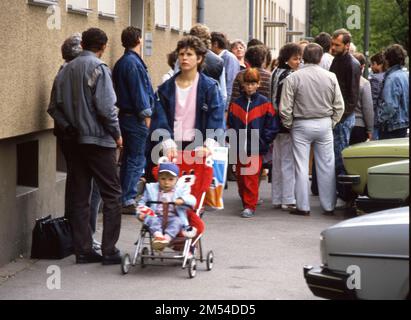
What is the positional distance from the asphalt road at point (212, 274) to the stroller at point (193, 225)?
106 millimetres

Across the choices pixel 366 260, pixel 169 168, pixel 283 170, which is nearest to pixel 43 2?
pixel 169 168

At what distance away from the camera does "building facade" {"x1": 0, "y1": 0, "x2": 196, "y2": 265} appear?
36.2 feet

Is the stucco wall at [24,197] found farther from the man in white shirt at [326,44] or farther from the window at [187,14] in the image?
the window at [187,14]

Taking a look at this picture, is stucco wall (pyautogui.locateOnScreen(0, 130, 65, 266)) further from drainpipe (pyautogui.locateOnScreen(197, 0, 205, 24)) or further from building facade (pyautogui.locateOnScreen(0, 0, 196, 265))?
drainpipe (pyautogui.locateOnScreen(197, 0, 205, 24))

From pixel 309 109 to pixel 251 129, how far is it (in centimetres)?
73

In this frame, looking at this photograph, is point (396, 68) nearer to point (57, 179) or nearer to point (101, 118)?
point (57, 179)

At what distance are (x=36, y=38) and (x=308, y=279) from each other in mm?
5242

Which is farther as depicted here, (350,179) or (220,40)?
(220,40)

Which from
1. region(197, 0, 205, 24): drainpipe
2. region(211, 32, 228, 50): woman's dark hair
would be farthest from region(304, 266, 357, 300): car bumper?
region(197, 0, 205, 24): drainpipe

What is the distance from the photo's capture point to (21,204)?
11.6m

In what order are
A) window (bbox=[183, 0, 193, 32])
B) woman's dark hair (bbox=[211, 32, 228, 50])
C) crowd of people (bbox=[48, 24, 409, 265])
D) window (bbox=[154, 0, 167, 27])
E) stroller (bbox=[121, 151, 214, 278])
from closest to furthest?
stroller (bbox=[121, 151, 214, 278]), crowd of people (bbox=[48, 24, 409, 265]), woman's dark hair (bbox=[211, 32, 228, 50]), window (bbox=[154, 0, 167, 27]), window (bbox=[183, 0, 193, 32])

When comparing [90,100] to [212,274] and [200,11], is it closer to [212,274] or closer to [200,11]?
[212,274]

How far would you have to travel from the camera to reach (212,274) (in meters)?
10.7

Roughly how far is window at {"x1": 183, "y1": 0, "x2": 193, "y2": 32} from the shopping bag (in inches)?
569
